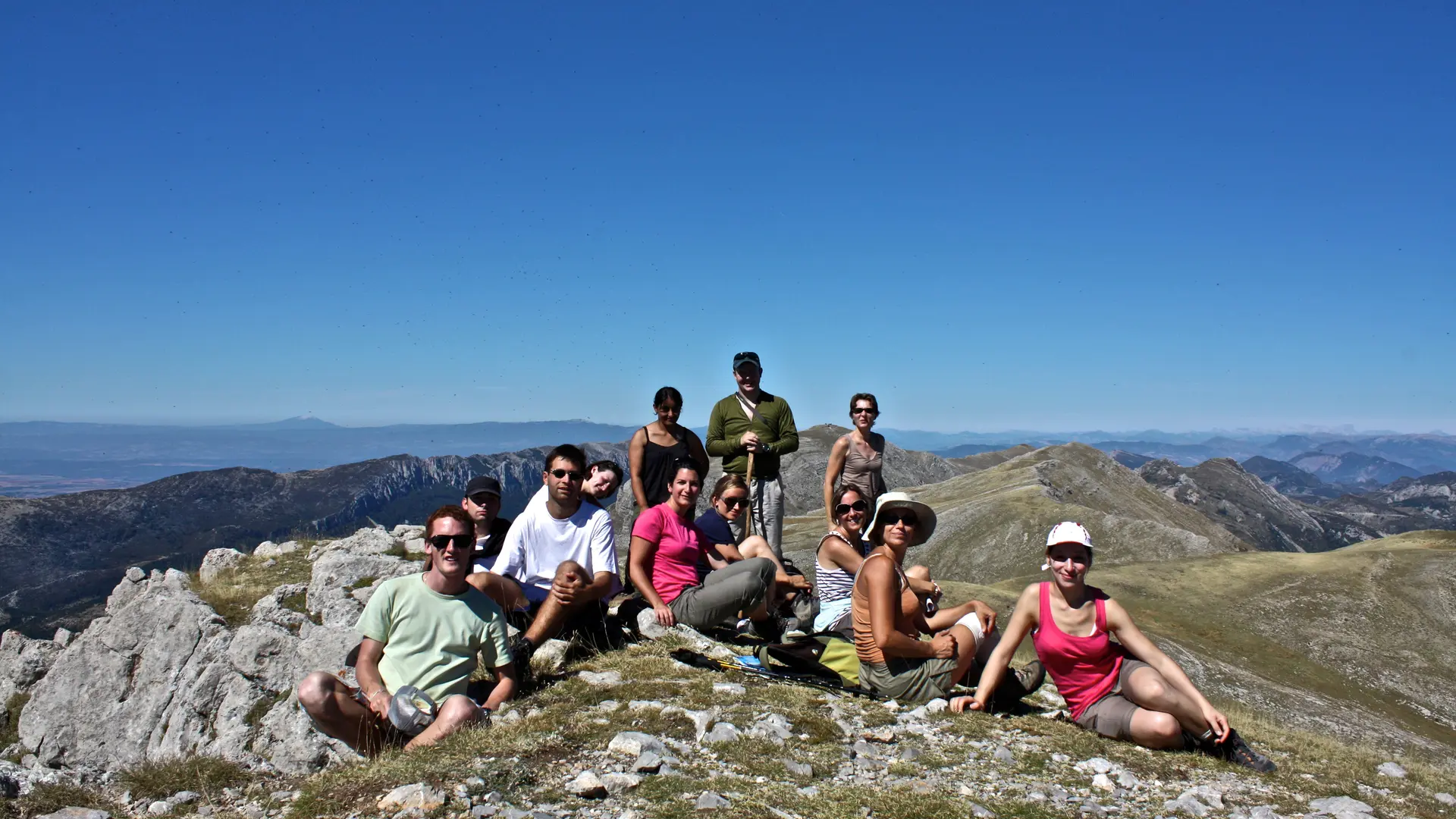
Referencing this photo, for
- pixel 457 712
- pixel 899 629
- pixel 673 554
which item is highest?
pixel 673 554

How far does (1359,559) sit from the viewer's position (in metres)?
40.6

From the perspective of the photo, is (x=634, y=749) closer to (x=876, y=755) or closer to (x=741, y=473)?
(x=876, y=755)

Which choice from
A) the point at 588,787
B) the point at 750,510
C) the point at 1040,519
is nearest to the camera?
the point at 588,787

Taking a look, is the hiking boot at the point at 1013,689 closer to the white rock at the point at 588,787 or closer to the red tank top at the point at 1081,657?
the red tank top at the point at 1081,657

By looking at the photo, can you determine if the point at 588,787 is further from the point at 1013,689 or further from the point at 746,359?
the point at 746,359

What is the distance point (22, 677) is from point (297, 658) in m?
11.2

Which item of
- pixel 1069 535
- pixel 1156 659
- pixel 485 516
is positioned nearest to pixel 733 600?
pixel 485 516

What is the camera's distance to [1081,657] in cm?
812

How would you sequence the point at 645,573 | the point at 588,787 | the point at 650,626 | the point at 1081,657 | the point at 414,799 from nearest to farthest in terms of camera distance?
the point at 414,799, the point at 588,787, the point at 1081,657, the point at 645,573, the point at 650,626

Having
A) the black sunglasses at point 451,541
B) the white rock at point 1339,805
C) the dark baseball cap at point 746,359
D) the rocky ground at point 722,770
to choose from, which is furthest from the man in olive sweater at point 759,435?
the white rock at point 1339,805

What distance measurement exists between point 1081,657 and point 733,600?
14.4 ft

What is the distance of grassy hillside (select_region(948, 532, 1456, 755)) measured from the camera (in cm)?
2581

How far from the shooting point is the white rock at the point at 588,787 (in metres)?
6.00

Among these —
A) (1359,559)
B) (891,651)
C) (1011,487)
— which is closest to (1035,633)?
(891,651)
